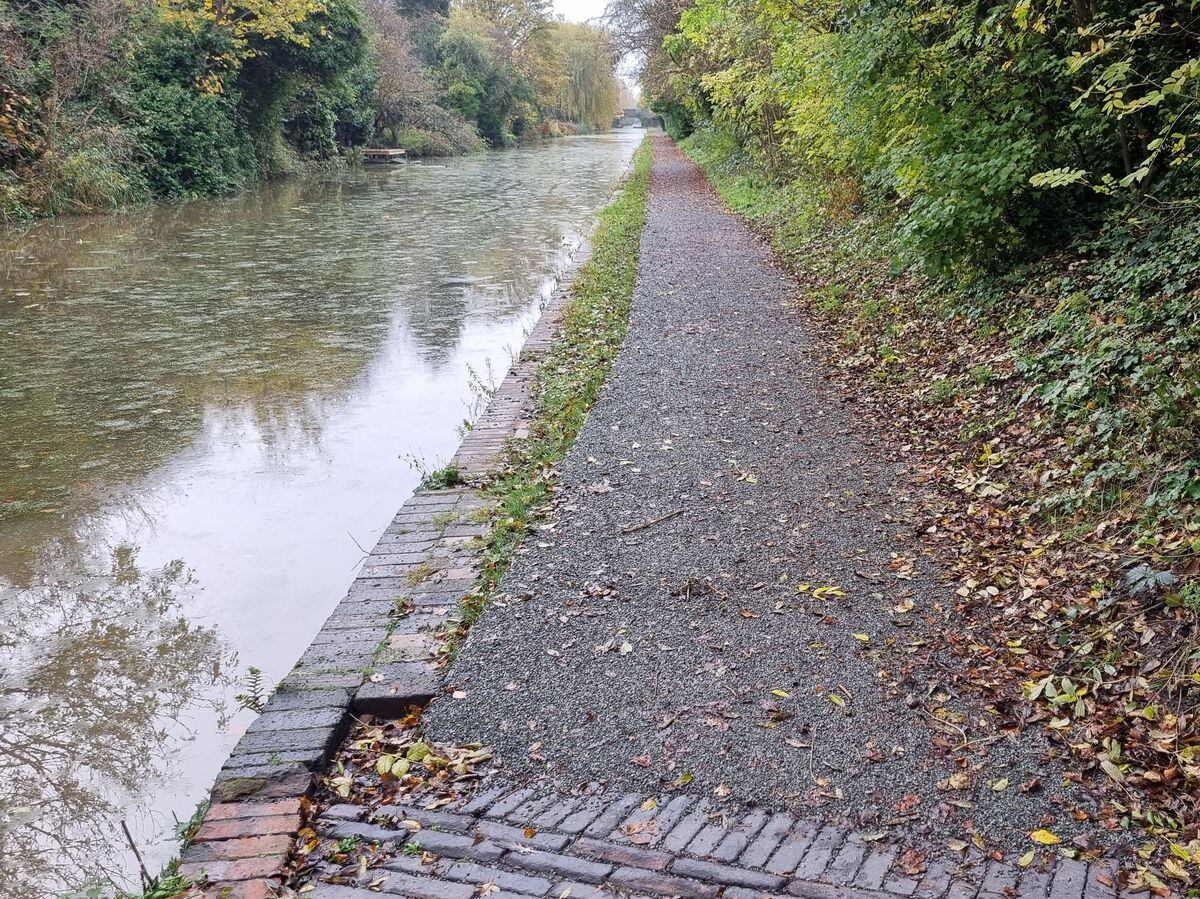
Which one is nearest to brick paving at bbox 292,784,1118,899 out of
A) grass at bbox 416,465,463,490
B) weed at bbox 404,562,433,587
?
weed at bbox 404,562,433,587

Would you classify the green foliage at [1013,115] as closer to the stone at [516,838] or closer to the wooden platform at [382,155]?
the stone at [516,838]

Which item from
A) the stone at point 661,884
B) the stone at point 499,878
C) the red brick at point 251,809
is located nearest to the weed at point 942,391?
the stone at point 661,884

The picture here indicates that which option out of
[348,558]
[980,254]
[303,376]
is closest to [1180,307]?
[980,254]

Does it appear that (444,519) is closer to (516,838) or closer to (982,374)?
(516,838)

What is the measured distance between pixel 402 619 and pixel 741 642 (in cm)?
147

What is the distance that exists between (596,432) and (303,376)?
127 inches

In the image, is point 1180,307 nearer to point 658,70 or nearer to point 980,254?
point 980,254

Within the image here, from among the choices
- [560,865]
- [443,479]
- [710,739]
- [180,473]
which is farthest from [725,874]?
[180,473]

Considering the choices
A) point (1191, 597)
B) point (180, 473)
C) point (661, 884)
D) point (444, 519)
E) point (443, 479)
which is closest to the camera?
point (661, 884)

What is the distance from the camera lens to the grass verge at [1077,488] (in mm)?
2973

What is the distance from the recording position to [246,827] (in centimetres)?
283

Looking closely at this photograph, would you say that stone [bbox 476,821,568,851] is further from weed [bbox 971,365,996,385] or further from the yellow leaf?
weed [bbox 971,365,996,385]

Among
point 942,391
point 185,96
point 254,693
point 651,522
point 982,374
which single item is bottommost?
point 254,693

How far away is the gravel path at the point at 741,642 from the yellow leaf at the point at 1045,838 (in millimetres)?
34
